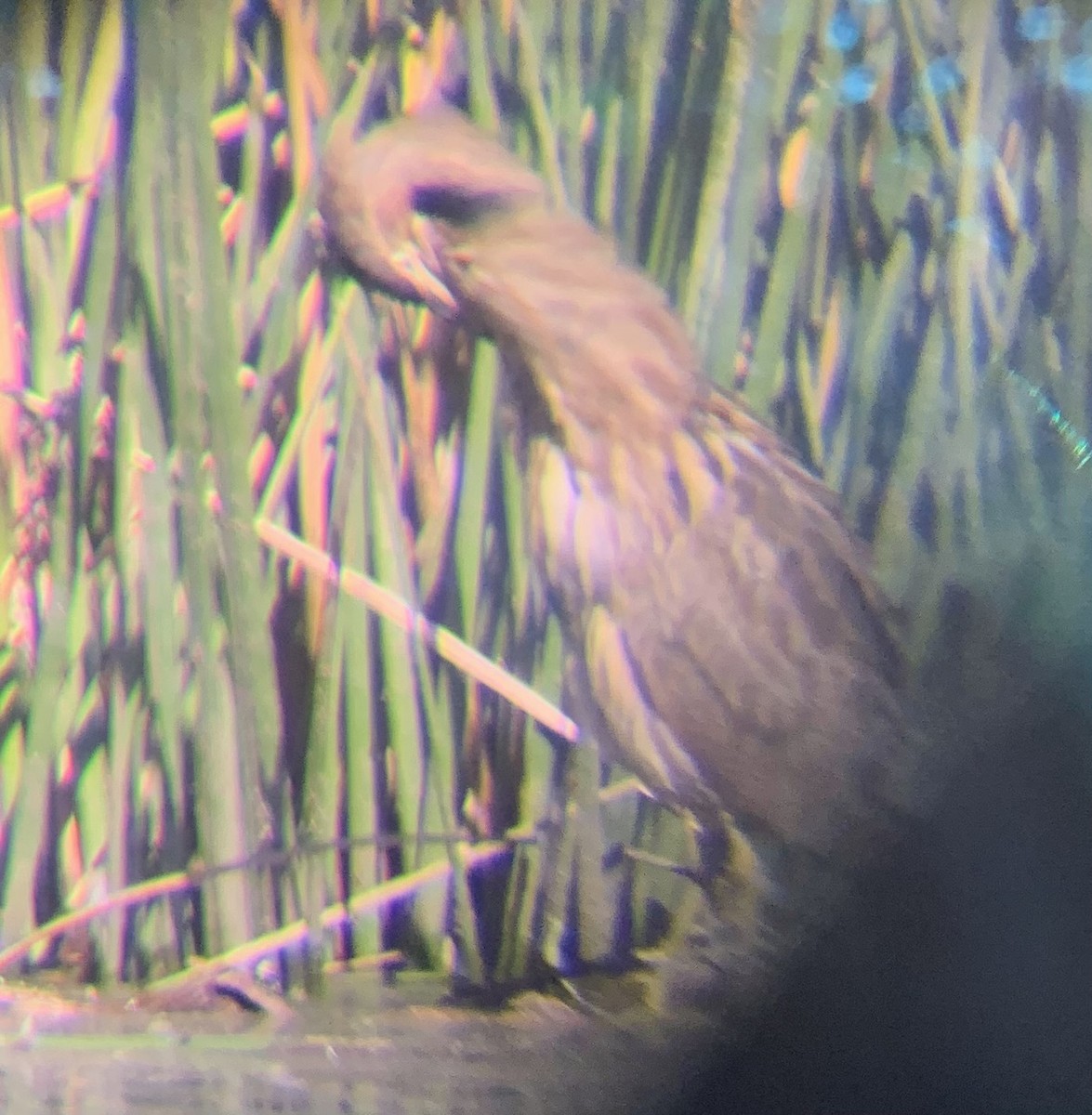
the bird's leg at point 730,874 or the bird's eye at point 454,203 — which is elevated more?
the bird's eye at point 454,203

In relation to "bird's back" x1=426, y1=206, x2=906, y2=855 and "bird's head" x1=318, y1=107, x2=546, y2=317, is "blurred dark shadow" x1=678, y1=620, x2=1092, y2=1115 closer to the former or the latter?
"bird's back" x1=426, y1=206, x2=906, y2=855

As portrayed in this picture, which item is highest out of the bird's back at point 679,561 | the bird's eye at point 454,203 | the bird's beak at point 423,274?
the bird's eye at point 454,203

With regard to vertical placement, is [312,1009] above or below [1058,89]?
below

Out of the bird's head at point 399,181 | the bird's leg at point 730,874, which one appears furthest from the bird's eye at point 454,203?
the bird's leg at point 730,874

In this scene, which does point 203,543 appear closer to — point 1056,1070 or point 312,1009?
point 312,1009

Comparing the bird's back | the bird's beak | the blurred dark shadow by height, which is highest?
the bird's beak

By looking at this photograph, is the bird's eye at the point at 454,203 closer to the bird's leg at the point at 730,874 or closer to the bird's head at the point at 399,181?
the bird's head at the point at 399,181

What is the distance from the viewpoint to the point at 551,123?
0.54 m

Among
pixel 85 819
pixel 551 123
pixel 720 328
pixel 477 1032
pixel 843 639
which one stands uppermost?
pixel 551 123

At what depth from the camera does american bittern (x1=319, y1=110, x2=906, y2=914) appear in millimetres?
537

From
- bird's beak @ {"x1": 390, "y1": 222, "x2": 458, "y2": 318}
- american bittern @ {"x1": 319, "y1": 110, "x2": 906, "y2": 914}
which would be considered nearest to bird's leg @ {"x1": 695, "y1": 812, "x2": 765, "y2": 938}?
american bittern @ {"x1": 319, "y1": 110, "x2": 906, "y2": 914}

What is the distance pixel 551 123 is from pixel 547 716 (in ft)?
1.09

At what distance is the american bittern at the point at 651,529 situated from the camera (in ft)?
1.76

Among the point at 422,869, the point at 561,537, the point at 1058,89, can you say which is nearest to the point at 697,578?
the point at 561,537
